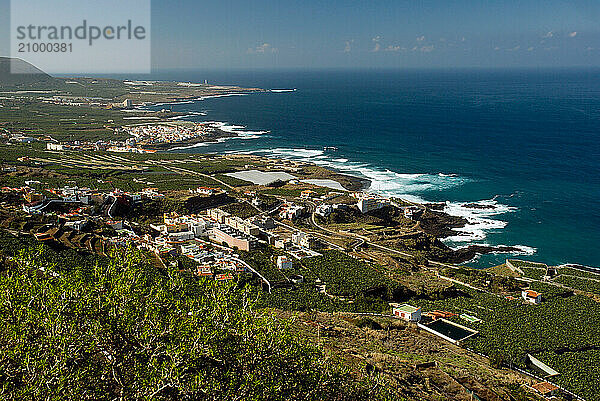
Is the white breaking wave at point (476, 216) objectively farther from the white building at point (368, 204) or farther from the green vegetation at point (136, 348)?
the green vegetation at point (136, 348)

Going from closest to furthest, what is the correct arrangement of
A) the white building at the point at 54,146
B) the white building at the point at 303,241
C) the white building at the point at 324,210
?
the white building at the point at 303,241, the white building at the point at 324,210, the white building at the point at 54,146

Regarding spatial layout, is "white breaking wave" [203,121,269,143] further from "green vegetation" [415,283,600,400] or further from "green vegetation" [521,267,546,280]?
"green vegetation" [415,283,600,400]

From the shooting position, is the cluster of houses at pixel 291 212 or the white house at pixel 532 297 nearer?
the white house at pixel 532 297

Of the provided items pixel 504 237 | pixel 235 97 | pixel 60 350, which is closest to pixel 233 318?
pixel 60 350

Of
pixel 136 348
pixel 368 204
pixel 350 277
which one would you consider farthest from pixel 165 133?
pixel 136 348

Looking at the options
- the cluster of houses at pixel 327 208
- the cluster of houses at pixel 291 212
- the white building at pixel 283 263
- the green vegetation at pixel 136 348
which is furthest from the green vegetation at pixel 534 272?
the green vegetation at pixel 136 348

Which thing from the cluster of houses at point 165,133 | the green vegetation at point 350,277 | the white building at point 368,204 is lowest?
the green vegetation at point 350,277
